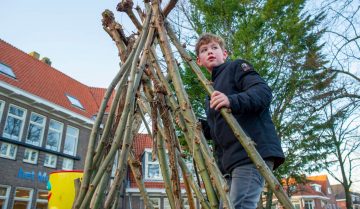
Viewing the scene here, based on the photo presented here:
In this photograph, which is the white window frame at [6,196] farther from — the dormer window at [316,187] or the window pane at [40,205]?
the dormer window at [316,187]

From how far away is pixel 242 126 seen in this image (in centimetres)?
151

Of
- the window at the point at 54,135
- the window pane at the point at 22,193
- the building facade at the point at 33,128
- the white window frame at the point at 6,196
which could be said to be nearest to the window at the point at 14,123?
the building facade at the point at 33,128

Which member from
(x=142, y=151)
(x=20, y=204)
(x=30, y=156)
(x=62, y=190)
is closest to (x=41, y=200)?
(x=20, y=204)

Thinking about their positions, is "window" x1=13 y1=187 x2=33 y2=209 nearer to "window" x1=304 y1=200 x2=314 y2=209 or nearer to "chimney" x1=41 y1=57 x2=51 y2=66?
"chimney" x1=41 y1=57 x2=51 y2=66

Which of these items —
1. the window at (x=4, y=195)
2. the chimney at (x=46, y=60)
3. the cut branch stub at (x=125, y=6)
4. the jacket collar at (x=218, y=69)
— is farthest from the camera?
the chimney at (x=46, y=60)

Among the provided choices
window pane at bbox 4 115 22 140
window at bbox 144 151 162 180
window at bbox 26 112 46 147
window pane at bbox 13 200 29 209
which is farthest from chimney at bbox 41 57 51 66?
window pane at bbox 13 200 29 209

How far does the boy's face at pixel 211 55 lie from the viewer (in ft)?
5.93

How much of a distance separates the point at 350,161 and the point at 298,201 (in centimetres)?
2212

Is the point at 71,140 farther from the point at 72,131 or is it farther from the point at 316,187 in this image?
the point at 316,187

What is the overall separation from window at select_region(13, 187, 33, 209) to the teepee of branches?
1114 cm

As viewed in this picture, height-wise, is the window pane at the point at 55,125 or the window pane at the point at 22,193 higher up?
the window pane at the point at 55,125

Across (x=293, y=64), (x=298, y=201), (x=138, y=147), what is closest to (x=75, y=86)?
(x=138, y=147)

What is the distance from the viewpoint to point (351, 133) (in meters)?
12.3

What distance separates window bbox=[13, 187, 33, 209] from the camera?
1101 cm
